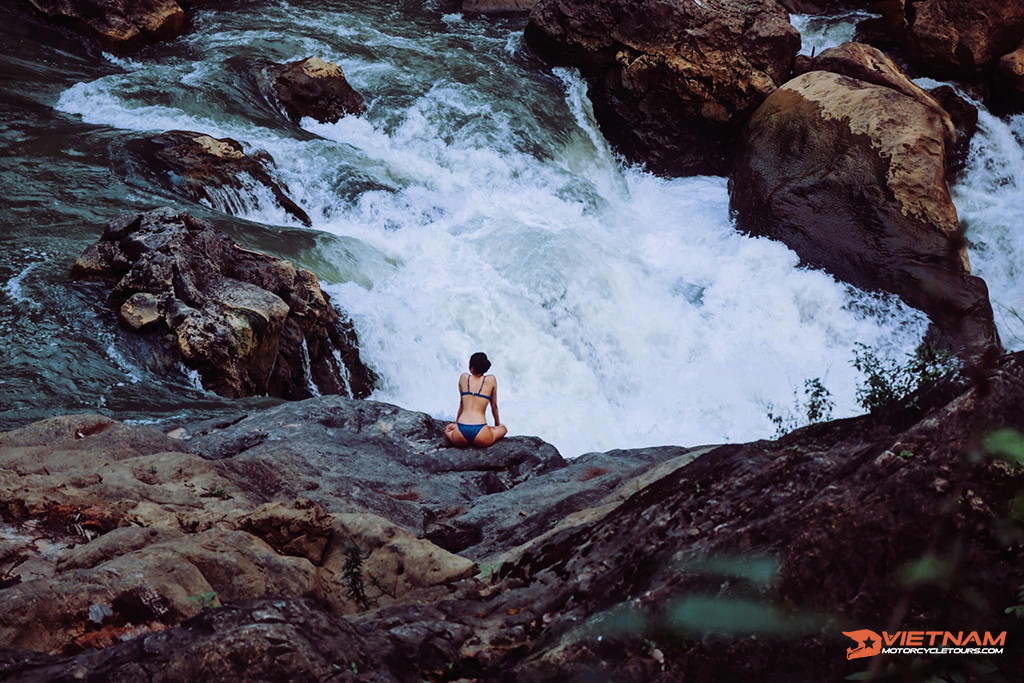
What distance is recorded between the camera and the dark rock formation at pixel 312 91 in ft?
42.9

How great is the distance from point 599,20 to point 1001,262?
7.06 meters

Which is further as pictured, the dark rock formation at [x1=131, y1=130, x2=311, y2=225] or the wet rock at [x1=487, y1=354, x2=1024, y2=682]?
the dark rock formation at [x1=131, y1=130, x2=311, y2=225]

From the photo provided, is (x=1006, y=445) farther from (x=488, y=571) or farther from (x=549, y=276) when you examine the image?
(x=549, y=276)

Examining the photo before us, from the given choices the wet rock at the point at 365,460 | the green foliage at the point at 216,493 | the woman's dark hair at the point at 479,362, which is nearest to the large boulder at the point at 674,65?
the woman's dark hair at the point at 479,362

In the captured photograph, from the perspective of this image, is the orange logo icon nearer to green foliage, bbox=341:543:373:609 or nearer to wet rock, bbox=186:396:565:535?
green foliage, bbox=341:543:373:609

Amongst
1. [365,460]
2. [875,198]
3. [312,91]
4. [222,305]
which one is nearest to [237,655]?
[365,460]

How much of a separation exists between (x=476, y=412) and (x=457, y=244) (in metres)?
4.51

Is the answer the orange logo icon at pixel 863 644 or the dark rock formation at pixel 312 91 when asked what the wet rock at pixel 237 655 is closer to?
the orange logo icon at pixel 863 644

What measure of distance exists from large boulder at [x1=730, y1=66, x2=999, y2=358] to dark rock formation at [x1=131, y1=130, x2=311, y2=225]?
6.49 metres

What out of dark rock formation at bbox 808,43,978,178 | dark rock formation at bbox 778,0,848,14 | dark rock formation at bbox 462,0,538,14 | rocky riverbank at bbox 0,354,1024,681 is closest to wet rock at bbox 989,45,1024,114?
dark rock formation at bbox 808,43,978,178

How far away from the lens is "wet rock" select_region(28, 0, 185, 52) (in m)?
13.9

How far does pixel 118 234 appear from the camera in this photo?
815 centimetres

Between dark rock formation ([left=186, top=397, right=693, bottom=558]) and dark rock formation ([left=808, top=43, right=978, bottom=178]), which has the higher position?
dark rock formation ([left=808, top=43, right=978, bottom=178])

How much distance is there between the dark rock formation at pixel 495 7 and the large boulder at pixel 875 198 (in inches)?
294
